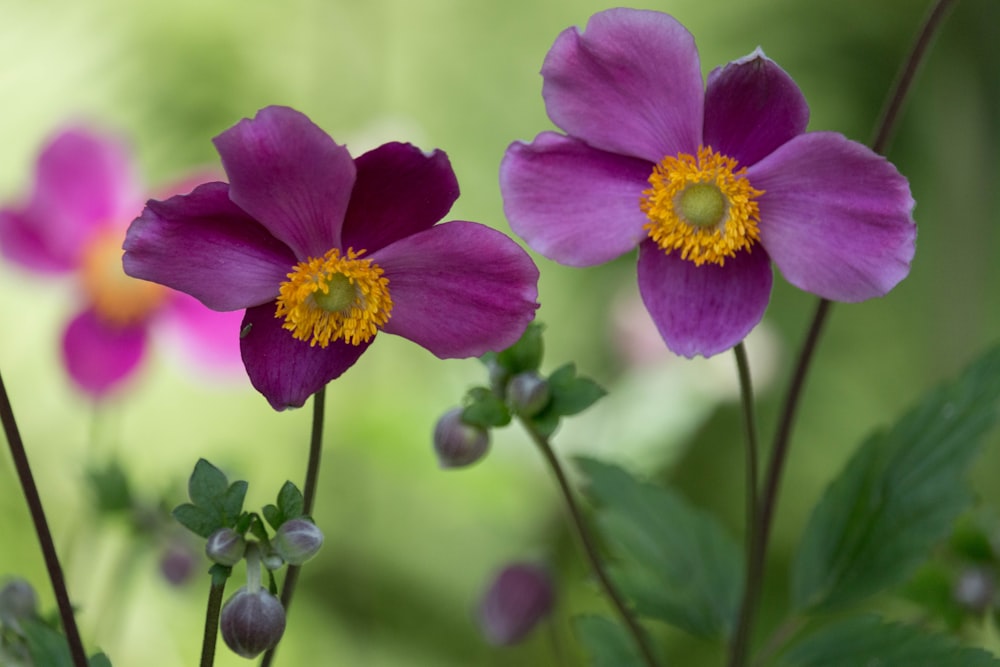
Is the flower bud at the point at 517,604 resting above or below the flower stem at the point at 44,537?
above

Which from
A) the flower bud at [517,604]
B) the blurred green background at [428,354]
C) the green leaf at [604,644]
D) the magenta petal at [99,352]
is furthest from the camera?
the blurred green background at [428,354]

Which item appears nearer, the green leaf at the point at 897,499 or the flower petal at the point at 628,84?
the flower petal at the point at 628,84

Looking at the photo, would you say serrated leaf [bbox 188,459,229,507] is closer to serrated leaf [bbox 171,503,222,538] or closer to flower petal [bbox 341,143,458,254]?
serrated leaf [bbox 171,503,222,538]

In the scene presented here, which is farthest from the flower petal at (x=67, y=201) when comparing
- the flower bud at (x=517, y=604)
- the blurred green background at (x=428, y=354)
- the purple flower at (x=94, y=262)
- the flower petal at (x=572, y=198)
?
the flower petal at (x=572, y=198)

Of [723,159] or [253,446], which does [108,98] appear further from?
[723,159]

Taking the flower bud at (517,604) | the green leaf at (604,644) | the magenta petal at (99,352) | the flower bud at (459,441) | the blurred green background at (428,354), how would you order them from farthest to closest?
the blurred green background at (428,354) → the magenta petal at (99,352) → the flower bud at (517,604) → the green leaf at (604,644) → the flower bud at (459,441)

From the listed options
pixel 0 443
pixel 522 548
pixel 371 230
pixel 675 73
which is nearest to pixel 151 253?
pixel 371 230

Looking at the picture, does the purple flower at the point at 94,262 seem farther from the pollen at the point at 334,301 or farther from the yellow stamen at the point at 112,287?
the pollen at the point at 334,301
